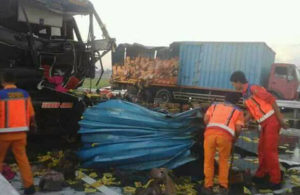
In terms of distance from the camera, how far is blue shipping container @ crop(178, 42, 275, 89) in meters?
15.6

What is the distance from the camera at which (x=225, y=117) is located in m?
4.13

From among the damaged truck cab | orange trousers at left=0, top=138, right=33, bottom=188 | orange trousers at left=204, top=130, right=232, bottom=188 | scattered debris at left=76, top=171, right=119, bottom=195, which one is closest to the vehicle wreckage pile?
the damaged truck cab

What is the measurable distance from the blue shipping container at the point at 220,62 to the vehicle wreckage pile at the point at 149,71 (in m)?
0.52

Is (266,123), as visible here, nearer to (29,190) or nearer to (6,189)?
(29,190)

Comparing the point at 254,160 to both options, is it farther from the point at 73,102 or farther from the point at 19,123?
the point at 19,123

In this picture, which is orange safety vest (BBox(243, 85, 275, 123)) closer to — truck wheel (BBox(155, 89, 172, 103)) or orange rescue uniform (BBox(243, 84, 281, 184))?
orange rescue uniform (BBox(243, 84, 281, 184))

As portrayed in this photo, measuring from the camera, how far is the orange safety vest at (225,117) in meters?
4.10

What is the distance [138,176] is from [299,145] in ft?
17.3

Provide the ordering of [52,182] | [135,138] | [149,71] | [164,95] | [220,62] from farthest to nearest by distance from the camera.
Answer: [149,71] → [164,95] → [220,62] → [135,138] → [52,182]

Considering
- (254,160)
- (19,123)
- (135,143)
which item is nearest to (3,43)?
(19,123)

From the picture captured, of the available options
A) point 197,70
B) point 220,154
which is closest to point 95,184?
point 220,154

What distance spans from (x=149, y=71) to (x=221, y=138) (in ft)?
48.9

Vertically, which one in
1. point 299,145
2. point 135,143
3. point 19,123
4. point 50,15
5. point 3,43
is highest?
point 50,15

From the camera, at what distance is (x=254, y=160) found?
241 inches
